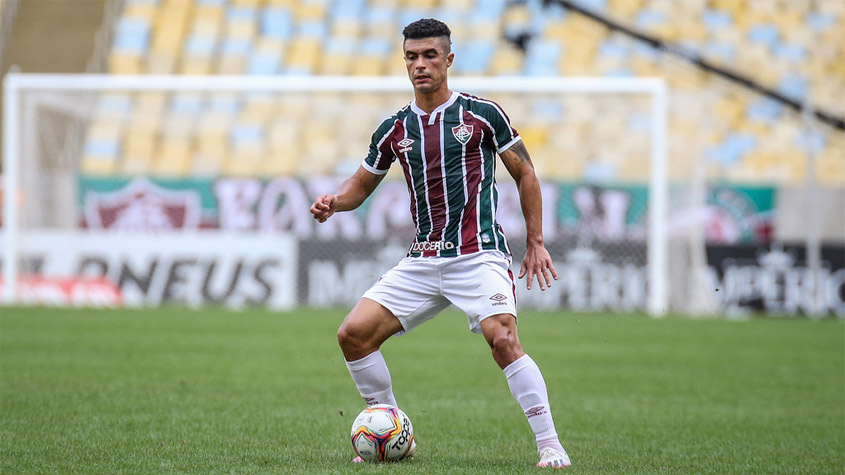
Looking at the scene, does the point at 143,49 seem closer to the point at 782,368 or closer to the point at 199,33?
the point at 199,33

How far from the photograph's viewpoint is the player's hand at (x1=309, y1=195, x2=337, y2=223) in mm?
5305

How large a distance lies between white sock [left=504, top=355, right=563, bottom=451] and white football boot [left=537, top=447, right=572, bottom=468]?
3 cm

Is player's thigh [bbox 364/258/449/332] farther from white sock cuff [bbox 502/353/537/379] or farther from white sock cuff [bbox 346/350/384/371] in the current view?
white sock cuff [bbox 502/353/537/379]

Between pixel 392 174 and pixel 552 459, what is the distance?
41.4 feet

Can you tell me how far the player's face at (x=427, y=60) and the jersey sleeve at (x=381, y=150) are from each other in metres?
0.32

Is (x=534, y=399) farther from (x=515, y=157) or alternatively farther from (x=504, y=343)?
(x=515, y=157)

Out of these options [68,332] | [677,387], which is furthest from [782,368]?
[68,332]

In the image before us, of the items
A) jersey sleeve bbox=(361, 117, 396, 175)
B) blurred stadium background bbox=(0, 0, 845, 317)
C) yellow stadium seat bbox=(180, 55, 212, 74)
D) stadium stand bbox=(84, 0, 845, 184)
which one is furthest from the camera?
yellow stadium seat bbox=(180, 55, 212, 74)

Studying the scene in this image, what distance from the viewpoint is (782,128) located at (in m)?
20.2

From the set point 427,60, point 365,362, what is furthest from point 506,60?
point 365,362

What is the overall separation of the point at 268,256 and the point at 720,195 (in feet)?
23.2

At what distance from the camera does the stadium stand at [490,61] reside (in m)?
18.3

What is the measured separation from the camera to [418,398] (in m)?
7.82

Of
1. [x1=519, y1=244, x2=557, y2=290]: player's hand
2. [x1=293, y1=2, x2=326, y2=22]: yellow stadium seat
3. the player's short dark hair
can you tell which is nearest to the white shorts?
[x1=519, y1=244, x2=557, y2=290]: player's hand
